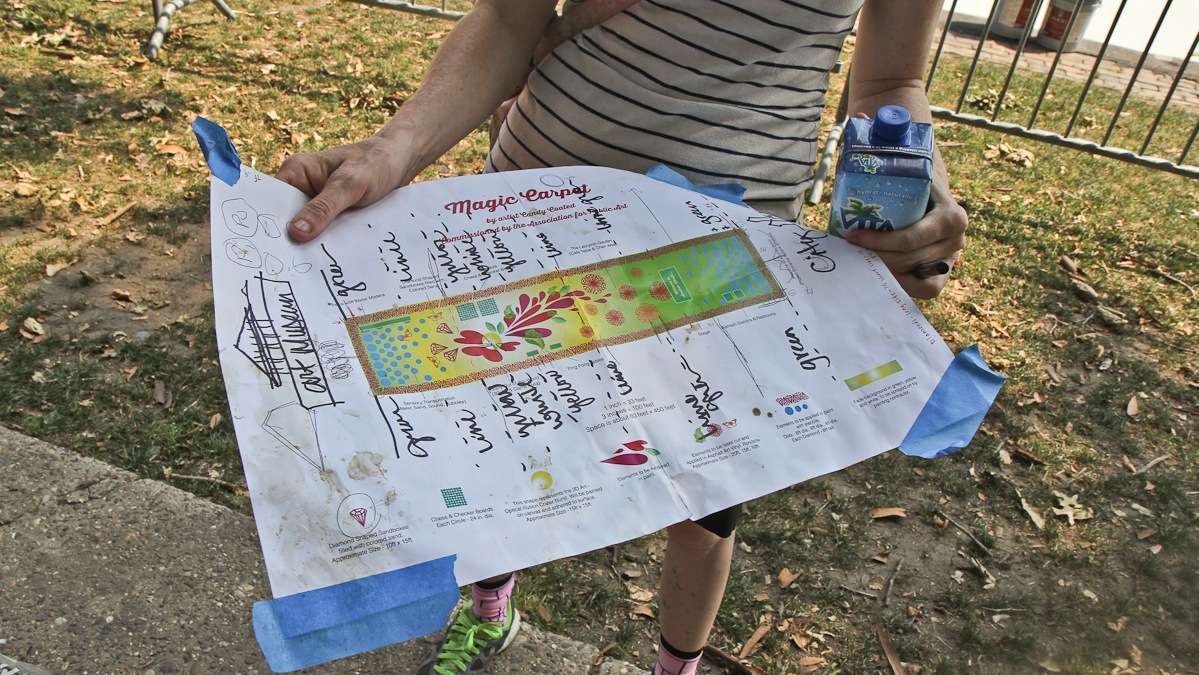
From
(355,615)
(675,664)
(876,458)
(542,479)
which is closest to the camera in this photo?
(355,615)

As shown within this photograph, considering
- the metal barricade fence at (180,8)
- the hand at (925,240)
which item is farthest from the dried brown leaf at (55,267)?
the hand at (925,240)

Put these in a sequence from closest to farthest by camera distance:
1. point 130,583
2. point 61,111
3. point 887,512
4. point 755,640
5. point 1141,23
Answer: point 130,583 → point 755,640 → point 887,512 → point 61,111 → point 1141,23

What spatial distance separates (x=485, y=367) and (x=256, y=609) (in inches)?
16.3

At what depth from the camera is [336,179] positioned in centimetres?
125

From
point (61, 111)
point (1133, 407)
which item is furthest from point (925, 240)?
point (61, 111)

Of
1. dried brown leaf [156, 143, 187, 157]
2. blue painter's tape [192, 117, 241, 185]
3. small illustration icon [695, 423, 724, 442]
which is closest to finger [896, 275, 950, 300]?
small illustration icon [695, 423, 724, 442]

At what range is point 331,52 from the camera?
5410 mm

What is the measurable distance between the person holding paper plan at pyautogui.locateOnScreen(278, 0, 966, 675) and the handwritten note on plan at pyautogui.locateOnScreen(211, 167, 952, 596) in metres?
0.06

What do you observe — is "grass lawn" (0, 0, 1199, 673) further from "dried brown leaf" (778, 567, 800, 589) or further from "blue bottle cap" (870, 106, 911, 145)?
"blue bottle cap" (870, 106, 911, 145)

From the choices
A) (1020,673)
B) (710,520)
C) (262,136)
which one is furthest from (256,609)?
(262,136)

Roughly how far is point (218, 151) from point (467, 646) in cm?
133

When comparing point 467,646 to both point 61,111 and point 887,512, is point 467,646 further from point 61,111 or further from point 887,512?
point 61,111

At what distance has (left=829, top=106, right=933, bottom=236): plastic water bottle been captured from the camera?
44.7 inches

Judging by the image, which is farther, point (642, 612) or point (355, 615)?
point (642, 612)
